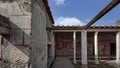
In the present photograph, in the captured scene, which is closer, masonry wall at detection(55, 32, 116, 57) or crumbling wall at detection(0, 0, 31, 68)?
crumbling wall at detection(0, 0, 31, 68)

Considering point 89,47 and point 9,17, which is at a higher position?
point 9,17

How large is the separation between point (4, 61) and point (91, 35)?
14.8 metres

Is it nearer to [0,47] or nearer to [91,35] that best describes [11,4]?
[0,47]

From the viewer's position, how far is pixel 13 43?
3.75m

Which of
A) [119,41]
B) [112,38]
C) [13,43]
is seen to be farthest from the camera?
[112,38]

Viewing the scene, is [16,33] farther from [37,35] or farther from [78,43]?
[78,43]

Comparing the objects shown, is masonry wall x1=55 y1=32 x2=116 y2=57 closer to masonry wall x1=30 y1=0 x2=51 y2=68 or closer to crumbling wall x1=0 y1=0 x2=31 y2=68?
masonry wall x1=30 y1=0 x2=51 y2=68

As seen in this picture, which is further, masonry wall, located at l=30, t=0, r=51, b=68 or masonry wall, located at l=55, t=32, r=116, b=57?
masonry wall, located at l=55, t=32, r=116, b=57

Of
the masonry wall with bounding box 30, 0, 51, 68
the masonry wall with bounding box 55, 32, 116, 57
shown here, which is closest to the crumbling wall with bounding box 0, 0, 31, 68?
the masonry wall with bounding box 30, 0, 51, 68

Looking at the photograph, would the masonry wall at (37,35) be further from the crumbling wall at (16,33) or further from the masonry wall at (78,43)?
the masonry wall at (78,43)

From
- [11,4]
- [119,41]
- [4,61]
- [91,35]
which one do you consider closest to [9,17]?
[11,4]

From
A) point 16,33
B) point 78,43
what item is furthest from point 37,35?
point 78,43

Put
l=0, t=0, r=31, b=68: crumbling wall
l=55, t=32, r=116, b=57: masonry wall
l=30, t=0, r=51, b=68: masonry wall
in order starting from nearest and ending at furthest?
1. l=0, t=0, r=31, b=68: crumbling wall
2. l=30, t=0, r=51, b=68: masonry wall
3. l=55, t=32, r=116, b=57: masonry wall

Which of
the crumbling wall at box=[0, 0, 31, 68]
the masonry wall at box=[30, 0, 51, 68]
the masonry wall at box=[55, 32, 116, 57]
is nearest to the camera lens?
the crumbling wall at box=[0, 0, 31, 68]
